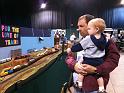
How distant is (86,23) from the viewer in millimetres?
1937

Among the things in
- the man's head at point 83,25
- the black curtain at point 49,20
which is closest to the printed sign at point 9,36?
the man's head at point 83,25

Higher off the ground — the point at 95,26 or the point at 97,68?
the point at 95,26

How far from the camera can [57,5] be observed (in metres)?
22.0

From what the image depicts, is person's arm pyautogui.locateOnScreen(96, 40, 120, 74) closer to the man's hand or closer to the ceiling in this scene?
the man's hand

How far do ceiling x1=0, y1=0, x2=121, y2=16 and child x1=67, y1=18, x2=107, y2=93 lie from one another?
734 inches

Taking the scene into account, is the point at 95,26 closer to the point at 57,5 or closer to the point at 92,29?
the point at 92,29

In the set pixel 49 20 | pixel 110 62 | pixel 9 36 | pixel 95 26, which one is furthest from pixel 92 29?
pixel 49 20

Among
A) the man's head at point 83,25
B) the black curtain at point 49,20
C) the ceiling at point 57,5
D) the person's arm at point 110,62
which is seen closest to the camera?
the person's arm at point 110,62

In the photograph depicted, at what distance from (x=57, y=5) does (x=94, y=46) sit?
2048 cm

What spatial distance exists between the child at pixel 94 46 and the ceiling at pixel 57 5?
18648 millimetres

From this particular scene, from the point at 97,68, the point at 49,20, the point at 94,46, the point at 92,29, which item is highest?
the point at 49,20

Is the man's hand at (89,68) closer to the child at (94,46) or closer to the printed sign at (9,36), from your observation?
Answer: the child at (94,46)

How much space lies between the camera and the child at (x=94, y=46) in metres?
1.82

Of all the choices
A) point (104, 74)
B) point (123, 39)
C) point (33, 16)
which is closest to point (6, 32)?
point (104, 74)
